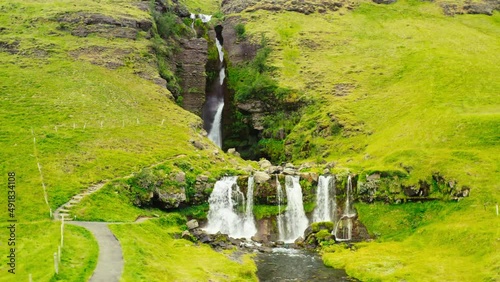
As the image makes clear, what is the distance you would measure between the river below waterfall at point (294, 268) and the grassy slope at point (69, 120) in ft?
49.3

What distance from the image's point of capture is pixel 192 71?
105 meters

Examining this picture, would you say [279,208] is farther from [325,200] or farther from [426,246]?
[426,246]

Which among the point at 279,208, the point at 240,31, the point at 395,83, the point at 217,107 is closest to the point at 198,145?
the point at 279,208

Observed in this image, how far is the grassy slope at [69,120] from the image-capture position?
37.0m

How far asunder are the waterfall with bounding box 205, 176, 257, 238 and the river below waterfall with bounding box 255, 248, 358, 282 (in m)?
8.57

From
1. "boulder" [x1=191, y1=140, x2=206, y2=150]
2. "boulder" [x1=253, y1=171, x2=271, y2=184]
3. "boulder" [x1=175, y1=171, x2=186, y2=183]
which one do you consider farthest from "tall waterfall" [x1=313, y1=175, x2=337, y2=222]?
"boulder" [x1=191, y1=140, x2=206, y2=150]

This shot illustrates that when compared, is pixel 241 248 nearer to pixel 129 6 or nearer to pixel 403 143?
pixel 403 143

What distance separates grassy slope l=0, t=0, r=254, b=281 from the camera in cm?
3697

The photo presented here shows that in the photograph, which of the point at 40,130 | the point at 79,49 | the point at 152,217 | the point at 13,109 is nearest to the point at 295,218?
the point at 152,217

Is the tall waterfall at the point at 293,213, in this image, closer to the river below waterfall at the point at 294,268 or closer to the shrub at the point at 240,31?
the river below waterfall at the point at 294,268

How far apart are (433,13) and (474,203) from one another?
10104 cm

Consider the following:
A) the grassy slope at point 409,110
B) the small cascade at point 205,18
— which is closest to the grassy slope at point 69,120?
the grassy slope at point 409,110

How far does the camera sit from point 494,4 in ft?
467

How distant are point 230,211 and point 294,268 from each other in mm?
16526
